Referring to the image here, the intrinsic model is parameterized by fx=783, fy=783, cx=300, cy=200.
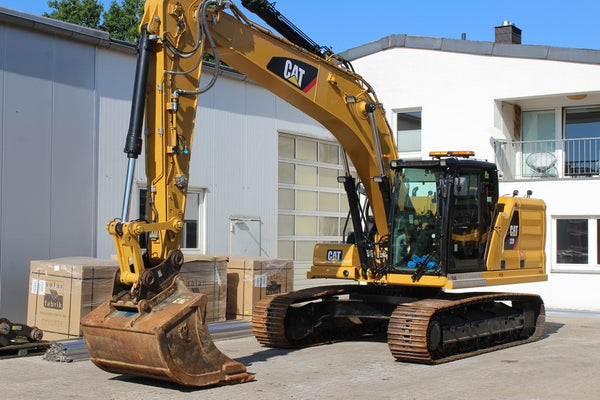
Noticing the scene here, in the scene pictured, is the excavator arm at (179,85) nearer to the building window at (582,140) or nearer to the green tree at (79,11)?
the building window at (582,140)

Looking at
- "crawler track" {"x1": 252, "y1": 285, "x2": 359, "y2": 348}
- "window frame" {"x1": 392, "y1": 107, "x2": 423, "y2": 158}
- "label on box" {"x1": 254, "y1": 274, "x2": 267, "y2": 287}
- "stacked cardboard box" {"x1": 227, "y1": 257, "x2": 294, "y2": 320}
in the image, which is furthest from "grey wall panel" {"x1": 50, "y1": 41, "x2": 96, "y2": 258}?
"window frame" {"x1": 392, "y1": 107, "x2": 423, "y2": 158}

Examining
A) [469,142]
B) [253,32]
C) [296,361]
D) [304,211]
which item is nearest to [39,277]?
[296,361]

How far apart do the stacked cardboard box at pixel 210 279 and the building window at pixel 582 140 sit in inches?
363

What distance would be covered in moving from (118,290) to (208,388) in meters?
1.41

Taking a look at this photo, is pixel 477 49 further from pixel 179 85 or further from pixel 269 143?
pixel 179 85

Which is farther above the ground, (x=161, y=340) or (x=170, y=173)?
(x=170, y=173)

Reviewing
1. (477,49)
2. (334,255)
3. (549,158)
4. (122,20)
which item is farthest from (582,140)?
(122,20)

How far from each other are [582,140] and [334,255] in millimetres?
9253

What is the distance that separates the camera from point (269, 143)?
1717cm

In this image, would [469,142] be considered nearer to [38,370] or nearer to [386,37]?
[386,37]

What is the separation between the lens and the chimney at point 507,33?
71.1 feet

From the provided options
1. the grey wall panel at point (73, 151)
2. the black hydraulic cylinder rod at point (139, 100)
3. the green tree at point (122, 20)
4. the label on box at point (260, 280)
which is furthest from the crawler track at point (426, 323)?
the green tree at point (122, 20)

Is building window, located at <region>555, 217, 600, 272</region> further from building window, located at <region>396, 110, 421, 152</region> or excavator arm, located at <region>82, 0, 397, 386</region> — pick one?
excavator arm, located at <region>82, 0, 397, 386</region>

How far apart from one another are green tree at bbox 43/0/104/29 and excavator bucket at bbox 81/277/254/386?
36.3m
